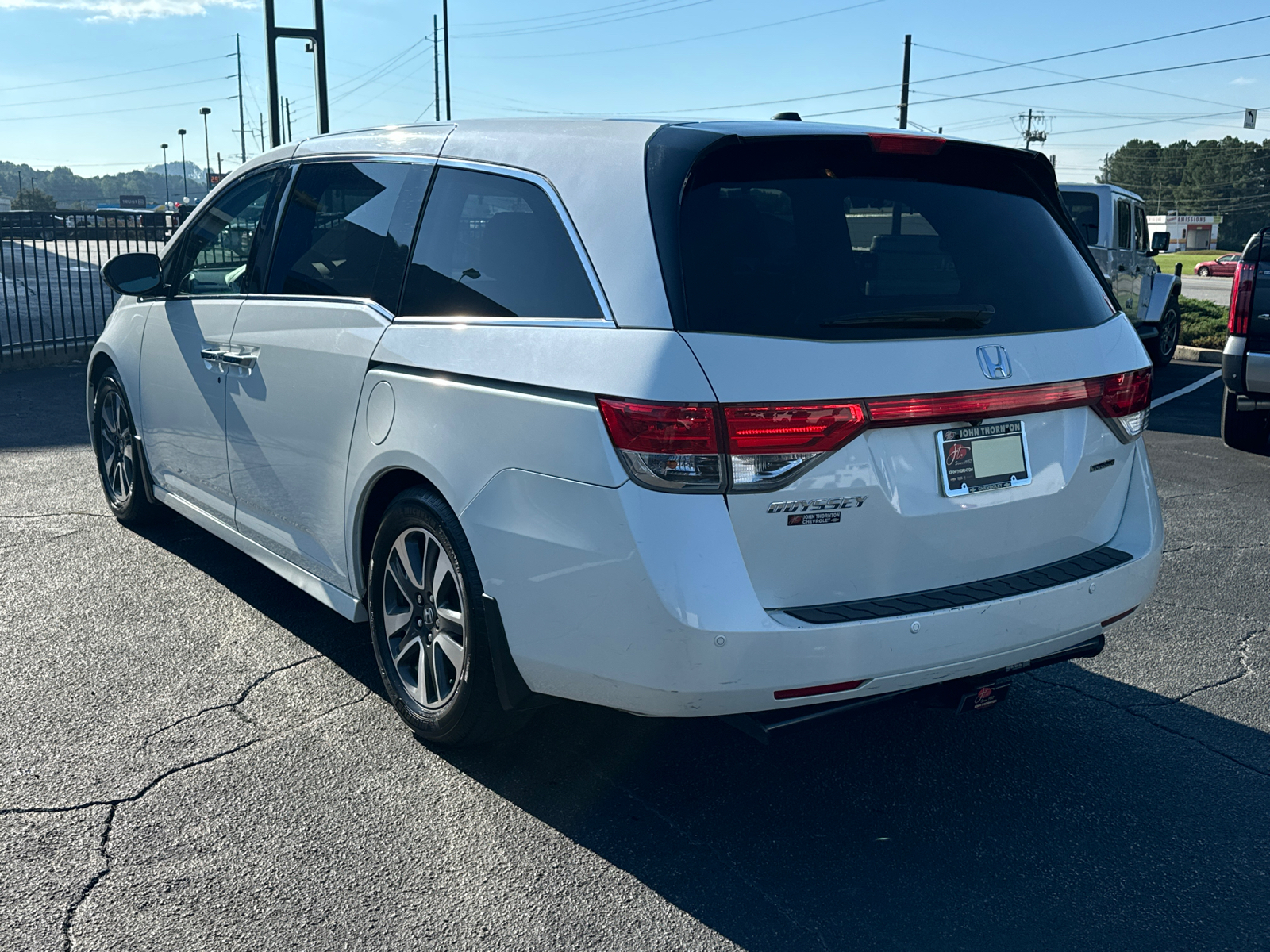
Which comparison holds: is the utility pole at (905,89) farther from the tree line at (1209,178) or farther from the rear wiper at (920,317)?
the tree line at (1209,178)

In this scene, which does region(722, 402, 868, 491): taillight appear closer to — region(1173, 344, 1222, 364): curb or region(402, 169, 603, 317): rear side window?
region(402, 169, 603, 317): rear side window

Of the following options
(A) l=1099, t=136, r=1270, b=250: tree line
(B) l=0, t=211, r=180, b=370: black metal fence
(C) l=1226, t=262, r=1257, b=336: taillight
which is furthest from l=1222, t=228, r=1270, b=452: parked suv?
(A) l=1099, t=136, r=1270, b=250: tree line

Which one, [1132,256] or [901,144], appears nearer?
[901,144]

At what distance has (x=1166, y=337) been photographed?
15.0 m

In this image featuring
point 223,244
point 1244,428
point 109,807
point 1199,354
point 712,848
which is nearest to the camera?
point 712,848

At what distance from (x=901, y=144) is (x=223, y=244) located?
2965mm

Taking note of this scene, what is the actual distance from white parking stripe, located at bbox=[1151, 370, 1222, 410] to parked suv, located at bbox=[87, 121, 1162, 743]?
8.60 meters

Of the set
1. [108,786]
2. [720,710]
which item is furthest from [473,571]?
[108,786]

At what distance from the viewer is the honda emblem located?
284 cm

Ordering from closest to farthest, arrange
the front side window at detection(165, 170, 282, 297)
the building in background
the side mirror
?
the front side window at detection(165, 170, 282, 297)
the side mirror
the building in background

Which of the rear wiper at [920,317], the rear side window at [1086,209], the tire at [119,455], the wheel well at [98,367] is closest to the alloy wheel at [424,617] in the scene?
the rear wiper at [920,317]

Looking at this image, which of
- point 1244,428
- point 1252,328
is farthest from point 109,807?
point 1244,428

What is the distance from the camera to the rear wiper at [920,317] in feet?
8.98

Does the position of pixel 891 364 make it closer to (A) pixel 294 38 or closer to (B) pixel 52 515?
(B) pixel 52 515
